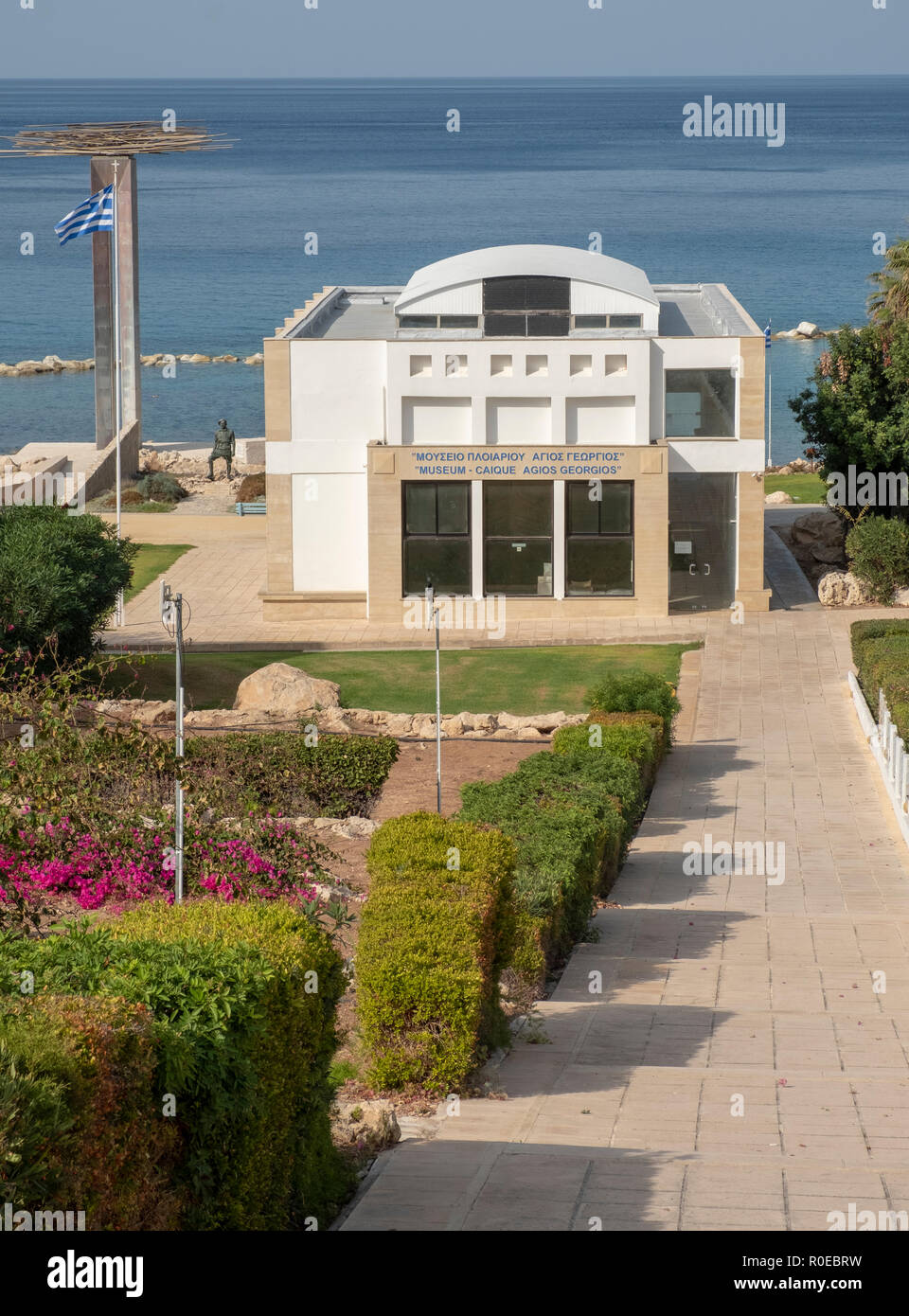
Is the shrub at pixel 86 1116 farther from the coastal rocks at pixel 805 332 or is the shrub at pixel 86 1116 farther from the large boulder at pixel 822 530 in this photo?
the coastal rocks at pixel 805 332

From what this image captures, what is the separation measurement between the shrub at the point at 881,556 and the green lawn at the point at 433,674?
5.35m

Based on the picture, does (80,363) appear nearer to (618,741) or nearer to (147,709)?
(147,709)

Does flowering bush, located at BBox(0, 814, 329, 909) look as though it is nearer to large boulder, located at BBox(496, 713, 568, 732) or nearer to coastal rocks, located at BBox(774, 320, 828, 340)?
large boulder, located at BBox(496, 713, 568, 732)

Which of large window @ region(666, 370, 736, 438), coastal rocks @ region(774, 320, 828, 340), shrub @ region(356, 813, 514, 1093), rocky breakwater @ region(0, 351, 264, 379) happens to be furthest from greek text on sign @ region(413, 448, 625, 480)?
coastal rocks @ region(774, 320, 828, 340)

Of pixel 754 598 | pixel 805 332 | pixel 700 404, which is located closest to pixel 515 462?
pixel 700 404

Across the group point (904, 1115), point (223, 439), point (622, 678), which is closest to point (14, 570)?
point (622, 678)

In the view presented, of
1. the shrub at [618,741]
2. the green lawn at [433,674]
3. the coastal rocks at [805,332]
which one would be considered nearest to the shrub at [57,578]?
the green lawn at [433,674]

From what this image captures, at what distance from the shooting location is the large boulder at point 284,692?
2548cm

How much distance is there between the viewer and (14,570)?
81.8ft

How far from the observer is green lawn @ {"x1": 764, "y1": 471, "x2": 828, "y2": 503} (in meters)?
47.4

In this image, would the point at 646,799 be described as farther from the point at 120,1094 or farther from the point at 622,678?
the point at 120,1094

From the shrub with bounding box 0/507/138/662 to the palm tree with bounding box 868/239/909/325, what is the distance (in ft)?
61.5
